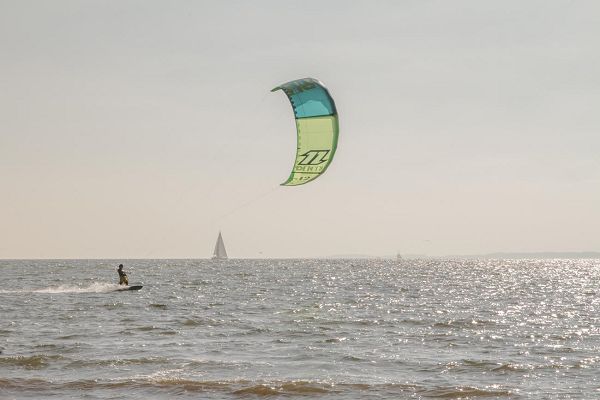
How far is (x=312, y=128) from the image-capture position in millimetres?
18109

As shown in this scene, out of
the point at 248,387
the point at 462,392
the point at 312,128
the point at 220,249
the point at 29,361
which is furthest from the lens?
the point at 220,249

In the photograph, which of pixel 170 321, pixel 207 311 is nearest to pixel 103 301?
pixel 207 311

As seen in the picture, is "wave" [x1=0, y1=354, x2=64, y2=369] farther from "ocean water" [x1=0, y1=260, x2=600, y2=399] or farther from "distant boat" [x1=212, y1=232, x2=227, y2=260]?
"distant boat" [x1=212, y1=232, x2=227, y2=260]

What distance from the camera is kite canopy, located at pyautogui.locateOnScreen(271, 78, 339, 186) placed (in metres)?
17.6

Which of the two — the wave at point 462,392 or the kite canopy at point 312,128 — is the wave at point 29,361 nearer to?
the kite canopy at point 312,128

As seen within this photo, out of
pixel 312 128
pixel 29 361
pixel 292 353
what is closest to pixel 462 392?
pixel 292 353

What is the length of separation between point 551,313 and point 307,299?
13.3 meters

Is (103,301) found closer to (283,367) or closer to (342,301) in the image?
(342,301)

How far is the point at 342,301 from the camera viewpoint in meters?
39.1

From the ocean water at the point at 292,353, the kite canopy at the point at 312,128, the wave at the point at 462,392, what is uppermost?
the kite canopy at the point at 312,128

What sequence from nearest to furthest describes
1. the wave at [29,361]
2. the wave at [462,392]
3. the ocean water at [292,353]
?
the wave at [462,392]
the ocean water at [292,353]
the wave at [29,361]

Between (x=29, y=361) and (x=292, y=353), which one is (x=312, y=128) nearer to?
(x=292, y=353)

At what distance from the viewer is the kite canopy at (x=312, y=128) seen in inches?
694

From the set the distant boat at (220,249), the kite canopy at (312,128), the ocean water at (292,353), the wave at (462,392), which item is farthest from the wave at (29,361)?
the distant boat at (220,249)
